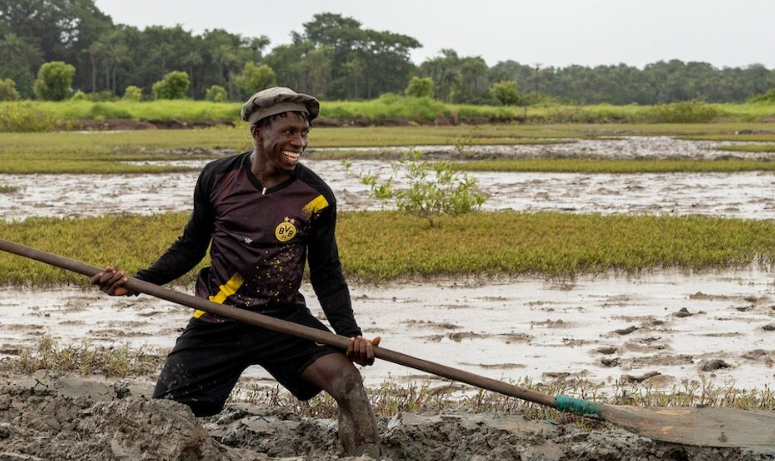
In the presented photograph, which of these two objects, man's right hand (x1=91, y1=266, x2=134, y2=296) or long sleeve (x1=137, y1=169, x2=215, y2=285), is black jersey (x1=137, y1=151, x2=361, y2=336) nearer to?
long sleeve (x1=137, y1=169, x2=215, y2=285)

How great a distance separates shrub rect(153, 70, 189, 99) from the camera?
54312 mm

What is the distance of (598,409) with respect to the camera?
3473mm

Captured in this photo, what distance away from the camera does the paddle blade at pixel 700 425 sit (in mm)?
3465

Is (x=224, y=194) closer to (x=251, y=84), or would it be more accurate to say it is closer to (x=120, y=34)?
(x=251, y=84)

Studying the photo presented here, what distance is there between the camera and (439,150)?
23938 millimetres

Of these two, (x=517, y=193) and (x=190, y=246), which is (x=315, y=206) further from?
(x=517, y=193)

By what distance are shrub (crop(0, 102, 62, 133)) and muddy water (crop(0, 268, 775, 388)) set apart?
31815 millimetres

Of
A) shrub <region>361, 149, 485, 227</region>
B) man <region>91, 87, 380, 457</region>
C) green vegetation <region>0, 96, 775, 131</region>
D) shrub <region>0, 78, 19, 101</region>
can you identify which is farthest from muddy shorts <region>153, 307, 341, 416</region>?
shrub <region>0, 78, 19, 101</region>

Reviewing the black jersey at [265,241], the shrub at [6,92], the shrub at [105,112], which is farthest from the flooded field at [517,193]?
the shrub at [6,92]

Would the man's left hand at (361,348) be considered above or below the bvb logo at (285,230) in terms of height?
below

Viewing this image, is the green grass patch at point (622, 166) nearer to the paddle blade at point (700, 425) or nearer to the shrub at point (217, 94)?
the paddle blade at point (700, 425)

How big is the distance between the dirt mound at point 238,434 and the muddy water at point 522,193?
7850 mm

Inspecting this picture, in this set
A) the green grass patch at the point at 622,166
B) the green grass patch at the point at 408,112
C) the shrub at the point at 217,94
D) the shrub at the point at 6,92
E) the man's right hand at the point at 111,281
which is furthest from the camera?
the shrub at the point at 217,94

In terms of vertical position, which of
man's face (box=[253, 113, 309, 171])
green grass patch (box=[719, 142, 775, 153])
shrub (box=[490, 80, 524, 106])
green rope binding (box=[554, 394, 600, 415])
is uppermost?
shrub (box=[490, 80, 524, 106])
